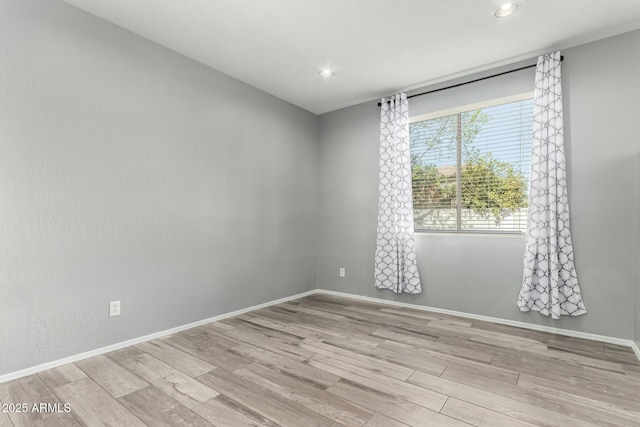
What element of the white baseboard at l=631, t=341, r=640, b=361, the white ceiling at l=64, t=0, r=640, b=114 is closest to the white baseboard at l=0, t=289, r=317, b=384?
the white ceiling at l=64, t=0, r=640, b=114

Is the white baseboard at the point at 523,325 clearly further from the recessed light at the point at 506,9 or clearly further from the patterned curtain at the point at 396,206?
the recessed light at the point at 506,9

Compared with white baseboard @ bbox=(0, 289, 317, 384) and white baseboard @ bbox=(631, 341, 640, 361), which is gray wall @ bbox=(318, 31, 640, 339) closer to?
white baseboard @ bbox=(631, 341, 640, 361)

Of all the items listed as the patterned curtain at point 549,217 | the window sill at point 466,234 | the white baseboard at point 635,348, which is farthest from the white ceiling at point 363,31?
the white baseboard at point 635,348

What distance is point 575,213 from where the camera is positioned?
280 centimetres

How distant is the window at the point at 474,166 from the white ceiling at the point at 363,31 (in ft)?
1.66

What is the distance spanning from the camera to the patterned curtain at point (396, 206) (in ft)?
12.1

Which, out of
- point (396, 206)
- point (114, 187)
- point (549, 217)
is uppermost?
point (114, 187)

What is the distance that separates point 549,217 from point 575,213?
21cm

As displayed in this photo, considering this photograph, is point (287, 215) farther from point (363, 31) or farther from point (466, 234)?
point (363, 31)

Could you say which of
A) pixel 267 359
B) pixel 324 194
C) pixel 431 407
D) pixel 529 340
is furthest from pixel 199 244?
pixel 529 340

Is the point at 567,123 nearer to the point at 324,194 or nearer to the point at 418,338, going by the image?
the point at 418,338

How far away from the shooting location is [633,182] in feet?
8.53

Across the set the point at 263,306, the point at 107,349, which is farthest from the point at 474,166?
the point at 107,349

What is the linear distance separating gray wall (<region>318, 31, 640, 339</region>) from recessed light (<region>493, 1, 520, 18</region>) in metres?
0.90
